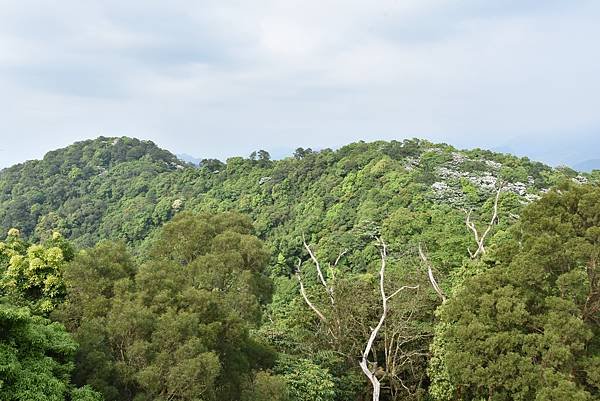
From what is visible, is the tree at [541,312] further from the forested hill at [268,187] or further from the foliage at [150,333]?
the forested hill at [268,187]

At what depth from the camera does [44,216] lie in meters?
51.2

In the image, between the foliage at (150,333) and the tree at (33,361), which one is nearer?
the tree at (33,361)

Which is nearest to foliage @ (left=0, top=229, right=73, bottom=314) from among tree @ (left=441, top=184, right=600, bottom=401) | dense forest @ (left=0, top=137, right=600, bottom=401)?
dense forest @ (left=0, top=137, right=600, bottom=401)

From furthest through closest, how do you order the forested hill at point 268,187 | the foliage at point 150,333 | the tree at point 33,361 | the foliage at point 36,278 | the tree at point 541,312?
the forested hill at point 268,187, the foliage at point 36,278, the tree at point 541,312, the foliage at point 150,333, the tree at point 33,361

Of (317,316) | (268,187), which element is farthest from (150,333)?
(268,187)

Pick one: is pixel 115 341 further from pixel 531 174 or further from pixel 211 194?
pixel 211 194

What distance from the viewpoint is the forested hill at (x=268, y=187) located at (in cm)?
3156

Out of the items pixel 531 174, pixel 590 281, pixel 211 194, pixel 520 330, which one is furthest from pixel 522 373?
pixel 211 194

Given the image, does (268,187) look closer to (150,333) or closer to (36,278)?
(36,278)

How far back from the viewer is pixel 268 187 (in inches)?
1658

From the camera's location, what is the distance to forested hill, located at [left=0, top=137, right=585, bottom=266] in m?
31.6

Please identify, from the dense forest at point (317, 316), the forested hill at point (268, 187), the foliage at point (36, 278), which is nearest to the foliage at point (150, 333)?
the dense forest at point (317, 316)

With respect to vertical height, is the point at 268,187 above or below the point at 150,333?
above

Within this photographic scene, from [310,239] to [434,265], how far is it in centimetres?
1360
